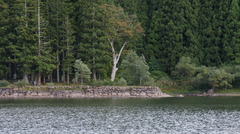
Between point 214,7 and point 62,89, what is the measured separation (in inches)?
1643

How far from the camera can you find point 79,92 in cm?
6944

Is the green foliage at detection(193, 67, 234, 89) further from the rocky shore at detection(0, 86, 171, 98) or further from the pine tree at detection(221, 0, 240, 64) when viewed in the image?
the pine tree at detection(221, 0, 240, 64)

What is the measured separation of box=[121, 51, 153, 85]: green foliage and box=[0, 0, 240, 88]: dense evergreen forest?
19 cm

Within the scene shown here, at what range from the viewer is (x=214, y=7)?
93062 mm

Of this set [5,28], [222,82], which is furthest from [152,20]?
[5,28]

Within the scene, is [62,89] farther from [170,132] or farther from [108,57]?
[170,132]

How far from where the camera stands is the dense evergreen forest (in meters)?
74.1

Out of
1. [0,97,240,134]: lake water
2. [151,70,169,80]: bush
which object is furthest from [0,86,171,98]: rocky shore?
[0,97,240,134]: lake water

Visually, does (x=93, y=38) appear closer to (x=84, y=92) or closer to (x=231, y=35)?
(x=84, y=92)

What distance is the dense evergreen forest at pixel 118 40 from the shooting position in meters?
74.1

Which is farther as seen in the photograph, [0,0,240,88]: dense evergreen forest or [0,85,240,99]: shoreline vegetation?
[0,0,240,88]: dense evergreen forest

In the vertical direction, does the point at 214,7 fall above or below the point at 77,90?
above

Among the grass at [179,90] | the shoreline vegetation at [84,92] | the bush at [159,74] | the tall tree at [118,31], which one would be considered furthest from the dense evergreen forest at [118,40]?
the shoreline vegetation at [84,92]

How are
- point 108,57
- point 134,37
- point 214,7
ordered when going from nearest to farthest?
point 108,57
point 134,37
point 214,7
